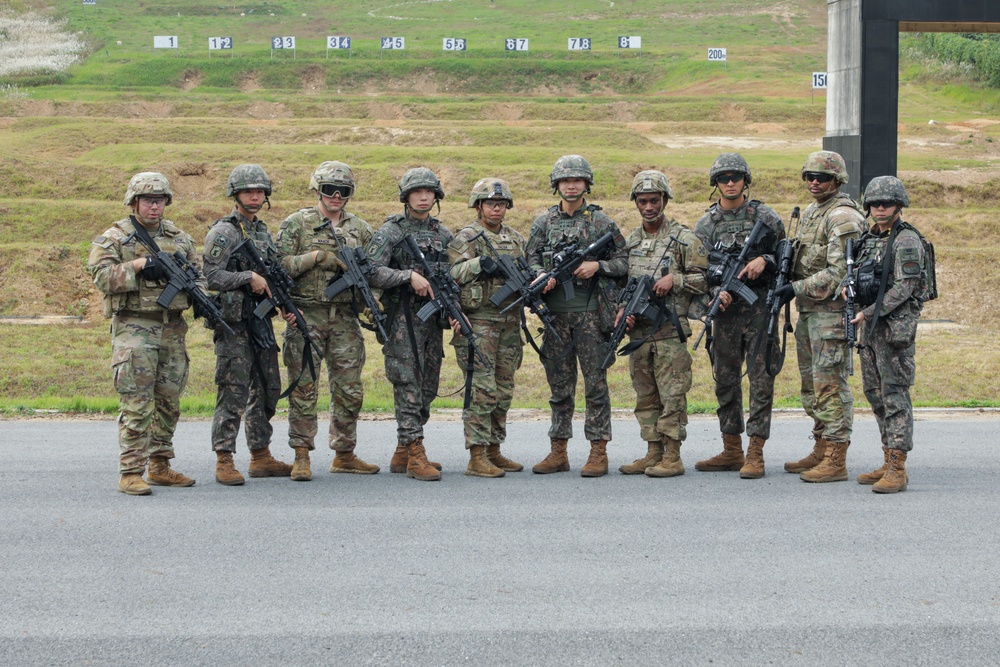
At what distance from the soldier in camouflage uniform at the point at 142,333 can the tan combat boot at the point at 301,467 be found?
755 mm

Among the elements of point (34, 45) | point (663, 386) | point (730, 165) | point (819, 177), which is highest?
point (34, 45)

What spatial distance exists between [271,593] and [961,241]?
21.3m

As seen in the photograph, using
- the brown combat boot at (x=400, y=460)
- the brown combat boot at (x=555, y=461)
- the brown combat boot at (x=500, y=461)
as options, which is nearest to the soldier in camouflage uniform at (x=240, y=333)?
the brown combat boot at (x=400, y=460)

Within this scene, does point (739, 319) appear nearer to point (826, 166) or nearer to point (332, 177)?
point (826, 166)

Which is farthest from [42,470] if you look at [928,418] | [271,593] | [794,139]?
[794,139]

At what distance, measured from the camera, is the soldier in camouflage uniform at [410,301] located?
838 centimetres

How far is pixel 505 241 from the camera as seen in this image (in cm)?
850

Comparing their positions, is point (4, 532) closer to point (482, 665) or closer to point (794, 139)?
point (482, 665)

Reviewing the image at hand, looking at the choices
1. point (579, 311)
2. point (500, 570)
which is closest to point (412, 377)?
point (579, 311)

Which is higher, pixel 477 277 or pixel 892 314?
pixel 477 277

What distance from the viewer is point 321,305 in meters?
8.40

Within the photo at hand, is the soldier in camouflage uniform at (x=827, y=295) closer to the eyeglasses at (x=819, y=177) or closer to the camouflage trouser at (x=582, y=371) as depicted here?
the eyeglasses at (x=819, y=177)

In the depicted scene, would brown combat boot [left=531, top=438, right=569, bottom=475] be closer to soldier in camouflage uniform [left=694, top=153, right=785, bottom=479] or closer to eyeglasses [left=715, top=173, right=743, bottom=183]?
soldier in camouflage uniform [left=694, top=153, right=785, bottom=479]

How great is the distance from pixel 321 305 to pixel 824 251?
12.5 feet
